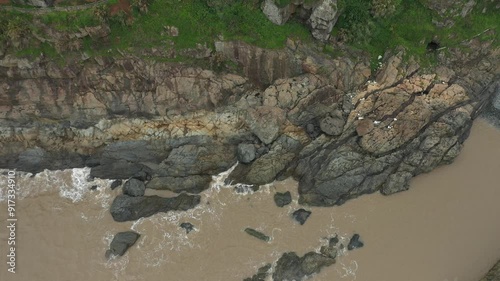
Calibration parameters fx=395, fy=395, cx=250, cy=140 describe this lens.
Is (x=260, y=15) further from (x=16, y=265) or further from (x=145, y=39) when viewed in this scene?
(x=16, y=265)

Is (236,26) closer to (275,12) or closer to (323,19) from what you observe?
(275,12)

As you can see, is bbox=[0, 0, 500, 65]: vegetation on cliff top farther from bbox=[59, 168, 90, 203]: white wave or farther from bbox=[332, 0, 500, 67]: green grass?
bbox=[59, 168, 90, 203]: white wave

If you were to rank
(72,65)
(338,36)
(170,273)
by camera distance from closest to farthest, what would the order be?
(170,273)
(72,65)
(338,36)

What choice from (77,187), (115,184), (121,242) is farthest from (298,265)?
(77,187)

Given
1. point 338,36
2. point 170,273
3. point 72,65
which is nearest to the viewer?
point 170,273

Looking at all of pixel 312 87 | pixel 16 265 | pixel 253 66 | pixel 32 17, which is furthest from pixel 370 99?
pixel 16 265

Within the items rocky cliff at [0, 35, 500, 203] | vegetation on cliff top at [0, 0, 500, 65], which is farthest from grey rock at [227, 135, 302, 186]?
vegetation on cliff top at [0, 0, 500, 65]

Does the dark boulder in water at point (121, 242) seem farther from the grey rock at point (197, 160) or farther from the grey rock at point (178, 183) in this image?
the grey rock at point (197, 160)

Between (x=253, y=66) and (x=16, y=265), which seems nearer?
(x=16, y=265)
